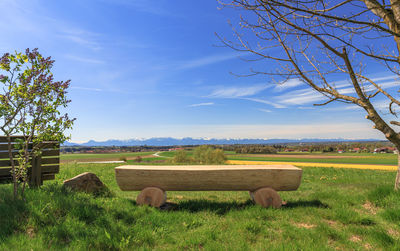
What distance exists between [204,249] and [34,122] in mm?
4643

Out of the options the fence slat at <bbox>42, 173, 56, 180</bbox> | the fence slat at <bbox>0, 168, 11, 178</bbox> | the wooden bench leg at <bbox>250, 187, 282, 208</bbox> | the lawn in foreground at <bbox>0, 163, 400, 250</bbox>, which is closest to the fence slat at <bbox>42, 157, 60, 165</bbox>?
the fence slat at <bbox>42, 173, 56, 180</bbox>

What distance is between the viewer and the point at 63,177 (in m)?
10.9

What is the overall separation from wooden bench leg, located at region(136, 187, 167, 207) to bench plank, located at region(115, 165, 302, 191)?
0.45 feet

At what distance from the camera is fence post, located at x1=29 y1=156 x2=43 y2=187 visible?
20.7 ft

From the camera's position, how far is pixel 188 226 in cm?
421

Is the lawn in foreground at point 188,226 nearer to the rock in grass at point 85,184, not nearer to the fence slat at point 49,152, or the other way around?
the rock in grass at point 85,184

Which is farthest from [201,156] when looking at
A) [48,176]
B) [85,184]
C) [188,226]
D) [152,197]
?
[188,226]

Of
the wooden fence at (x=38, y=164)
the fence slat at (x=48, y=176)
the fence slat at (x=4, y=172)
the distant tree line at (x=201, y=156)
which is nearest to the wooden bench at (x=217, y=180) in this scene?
the wooden fence at (x=38, y=164)

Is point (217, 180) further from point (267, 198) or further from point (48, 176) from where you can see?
point (48, 176)

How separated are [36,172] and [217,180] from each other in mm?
5423

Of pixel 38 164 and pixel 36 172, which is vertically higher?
pixel 38 164

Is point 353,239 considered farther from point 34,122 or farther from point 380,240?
point 34,122

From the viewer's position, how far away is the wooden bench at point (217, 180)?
5.15 meters

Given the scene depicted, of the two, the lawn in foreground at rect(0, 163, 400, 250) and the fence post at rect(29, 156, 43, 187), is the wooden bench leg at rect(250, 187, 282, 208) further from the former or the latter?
the fence post at rect(29, 156, 43, 187)
